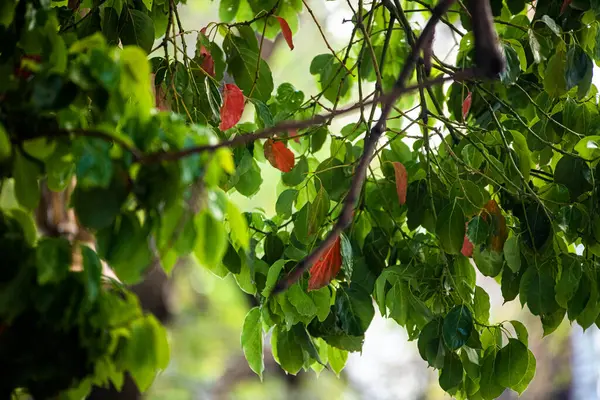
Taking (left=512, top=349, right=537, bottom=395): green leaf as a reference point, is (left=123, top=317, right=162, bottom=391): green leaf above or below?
below

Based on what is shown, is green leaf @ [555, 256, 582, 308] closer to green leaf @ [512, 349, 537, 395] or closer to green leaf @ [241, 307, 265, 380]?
green leaf @ [512, 349, 537, 395]

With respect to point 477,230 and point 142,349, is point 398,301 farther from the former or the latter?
point 142,349

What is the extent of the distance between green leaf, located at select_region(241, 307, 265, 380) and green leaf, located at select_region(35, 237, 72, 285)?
46 cm

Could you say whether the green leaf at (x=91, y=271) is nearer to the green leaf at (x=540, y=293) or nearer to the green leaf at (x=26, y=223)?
the green leaf at (x=26, y=223)

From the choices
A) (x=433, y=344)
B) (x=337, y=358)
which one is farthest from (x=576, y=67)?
(x=337, y=358)

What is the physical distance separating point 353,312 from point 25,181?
56 centimetres

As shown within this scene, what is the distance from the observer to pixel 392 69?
1419mm

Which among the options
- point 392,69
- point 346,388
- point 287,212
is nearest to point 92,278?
point 287,212

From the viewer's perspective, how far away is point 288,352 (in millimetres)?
1092

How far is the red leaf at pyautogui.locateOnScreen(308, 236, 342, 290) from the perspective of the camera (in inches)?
38.5

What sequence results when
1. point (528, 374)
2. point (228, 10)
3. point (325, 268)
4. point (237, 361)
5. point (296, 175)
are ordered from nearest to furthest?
1. point (325, 268)
2. point (528, 374)
3. point (296, 175)
4. point (228, 10)
5. point (237, 361)

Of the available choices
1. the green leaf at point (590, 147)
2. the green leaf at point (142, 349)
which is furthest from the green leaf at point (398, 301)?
the green leaf at point (142, 349)

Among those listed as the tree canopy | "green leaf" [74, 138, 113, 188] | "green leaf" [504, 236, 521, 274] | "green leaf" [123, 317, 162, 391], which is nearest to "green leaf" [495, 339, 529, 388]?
the tree canopy

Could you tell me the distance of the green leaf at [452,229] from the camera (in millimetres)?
1031
